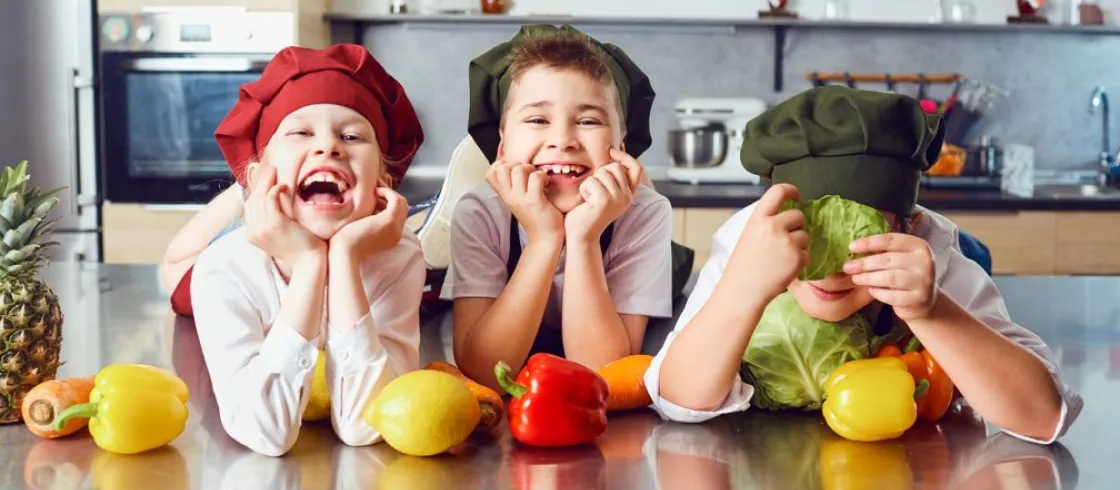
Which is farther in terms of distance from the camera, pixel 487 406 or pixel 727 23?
pixel 727 23

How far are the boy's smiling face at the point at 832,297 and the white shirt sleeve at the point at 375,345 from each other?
1.34 feet

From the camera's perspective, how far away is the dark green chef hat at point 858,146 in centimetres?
112

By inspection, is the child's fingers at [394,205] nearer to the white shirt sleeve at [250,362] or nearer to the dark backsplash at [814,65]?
the white shirt sleeve at [250,362]

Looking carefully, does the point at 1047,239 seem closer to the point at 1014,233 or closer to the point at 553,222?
the point at 1014,233

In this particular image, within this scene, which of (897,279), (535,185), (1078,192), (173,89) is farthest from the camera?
(1078,192)

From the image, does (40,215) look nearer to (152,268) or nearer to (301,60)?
(301,60)

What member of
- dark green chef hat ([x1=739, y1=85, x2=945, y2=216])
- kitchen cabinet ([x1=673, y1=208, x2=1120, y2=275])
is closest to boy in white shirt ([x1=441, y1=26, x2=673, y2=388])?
dark green chef hat ([x1=739, y1=85, x2=945, y2=216])

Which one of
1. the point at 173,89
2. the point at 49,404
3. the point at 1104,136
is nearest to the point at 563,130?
the point at 49,404

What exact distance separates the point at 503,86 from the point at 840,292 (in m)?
0.55

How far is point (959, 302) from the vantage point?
1.18m

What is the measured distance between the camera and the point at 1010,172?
13.1 ft

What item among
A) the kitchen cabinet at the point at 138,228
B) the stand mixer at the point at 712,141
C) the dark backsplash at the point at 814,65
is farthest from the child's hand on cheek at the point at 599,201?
the dark backsplash at the point at 814,65

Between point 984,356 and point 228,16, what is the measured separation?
3.24 meters

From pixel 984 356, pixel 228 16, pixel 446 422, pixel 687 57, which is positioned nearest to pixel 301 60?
pixel 446 422
